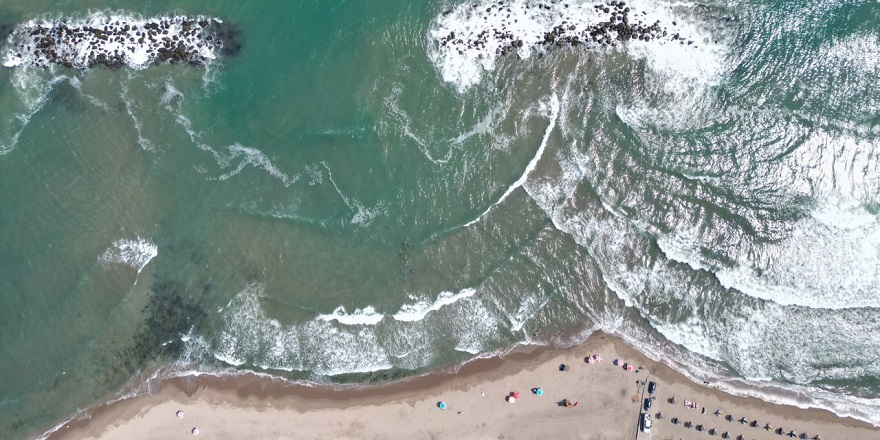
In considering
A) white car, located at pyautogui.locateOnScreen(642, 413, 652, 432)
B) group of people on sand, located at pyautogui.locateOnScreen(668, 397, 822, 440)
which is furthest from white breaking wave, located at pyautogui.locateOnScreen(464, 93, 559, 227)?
group of people on sand, located at pyautogui.locateOnScreen(668, 397, 822, 440)

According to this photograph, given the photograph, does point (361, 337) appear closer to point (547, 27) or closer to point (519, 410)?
point (519, 410)

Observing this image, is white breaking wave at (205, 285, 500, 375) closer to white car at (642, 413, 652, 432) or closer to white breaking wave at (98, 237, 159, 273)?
white breaking wave at (98, 237, 159, 273)

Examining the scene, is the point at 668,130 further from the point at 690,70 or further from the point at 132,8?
the point at 132,8

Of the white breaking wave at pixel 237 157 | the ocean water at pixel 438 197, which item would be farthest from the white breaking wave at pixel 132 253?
the white breaking wave at pixel 237 157

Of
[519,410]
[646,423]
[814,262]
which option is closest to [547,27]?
[814,262]

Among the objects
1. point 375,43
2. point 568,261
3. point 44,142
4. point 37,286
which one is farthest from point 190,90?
point 568,261

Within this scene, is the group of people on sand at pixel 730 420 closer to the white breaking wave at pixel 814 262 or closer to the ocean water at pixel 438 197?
the ocean water at pixel 438 197

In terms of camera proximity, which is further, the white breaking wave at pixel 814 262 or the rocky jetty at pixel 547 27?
the rocky jetty at pixel 547 27
